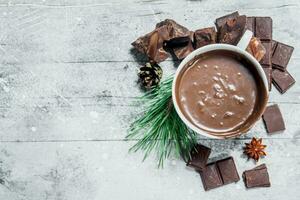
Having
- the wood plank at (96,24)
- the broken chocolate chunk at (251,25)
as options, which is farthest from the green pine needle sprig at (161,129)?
the broken chocolate chunk at (251,25)

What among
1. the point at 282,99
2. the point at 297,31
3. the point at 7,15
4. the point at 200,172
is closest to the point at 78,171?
the point at 200,172

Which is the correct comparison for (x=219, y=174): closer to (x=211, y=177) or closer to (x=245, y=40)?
(x=211, y=177)

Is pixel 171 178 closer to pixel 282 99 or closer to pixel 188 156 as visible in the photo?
pixel 188 156

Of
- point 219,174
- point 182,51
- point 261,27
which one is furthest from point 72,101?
point 261,27

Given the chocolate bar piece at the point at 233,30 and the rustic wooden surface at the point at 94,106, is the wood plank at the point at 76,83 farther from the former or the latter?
the chocolate bar piece at the point at 233,30

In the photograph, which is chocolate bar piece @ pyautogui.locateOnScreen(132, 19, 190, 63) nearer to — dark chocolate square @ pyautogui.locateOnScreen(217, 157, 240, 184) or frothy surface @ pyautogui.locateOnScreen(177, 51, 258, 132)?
frothy surface @ pyautogui.locateOnScreen(177, 51, 258, 132)

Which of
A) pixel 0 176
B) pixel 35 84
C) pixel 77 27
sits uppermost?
pixel 77 27
